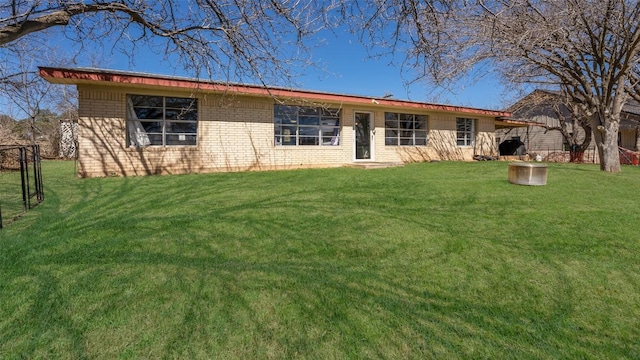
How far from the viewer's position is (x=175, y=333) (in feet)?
6.60

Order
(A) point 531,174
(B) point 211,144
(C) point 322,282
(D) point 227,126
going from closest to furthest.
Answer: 1. (C) point 322,282
2. (A) point 531,174
3. (B) point 211,144
4. (D) point 227,126

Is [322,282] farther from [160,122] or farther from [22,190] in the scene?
[160,122]

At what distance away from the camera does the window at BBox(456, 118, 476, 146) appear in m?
17.2

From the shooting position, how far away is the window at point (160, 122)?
389 inches

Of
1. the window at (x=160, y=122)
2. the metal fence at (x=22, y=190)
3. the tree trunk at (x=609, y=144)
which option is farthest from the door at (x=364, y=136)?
the metal fence at (x=22, y=190)

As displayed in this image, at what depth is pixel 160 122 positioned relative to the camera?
10172mm

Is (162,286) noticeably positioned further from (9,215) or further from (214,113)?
(214,113)

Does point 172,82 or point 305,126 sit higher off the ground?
point 172,82

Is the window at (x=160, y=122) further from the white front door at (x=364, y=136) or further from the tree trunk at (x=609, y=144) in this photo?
the tree trunk at (x=609, y=144)

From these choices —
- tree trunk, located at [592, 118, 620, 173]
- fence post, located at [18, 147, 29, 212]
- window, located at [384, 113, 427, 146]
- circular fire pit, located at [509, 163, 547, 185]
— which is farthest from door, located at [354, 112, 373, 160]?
fence post, located at [18, 147, 29, 212]

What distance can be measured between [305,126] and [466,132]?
9.73 meters

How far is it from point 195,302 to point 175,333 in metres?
0.36

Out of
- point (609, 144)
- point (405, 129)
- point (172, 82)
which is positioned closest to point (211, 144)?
point (172, 82)

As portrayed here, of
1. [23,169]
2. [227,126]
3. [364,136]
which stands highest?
[227,126]
